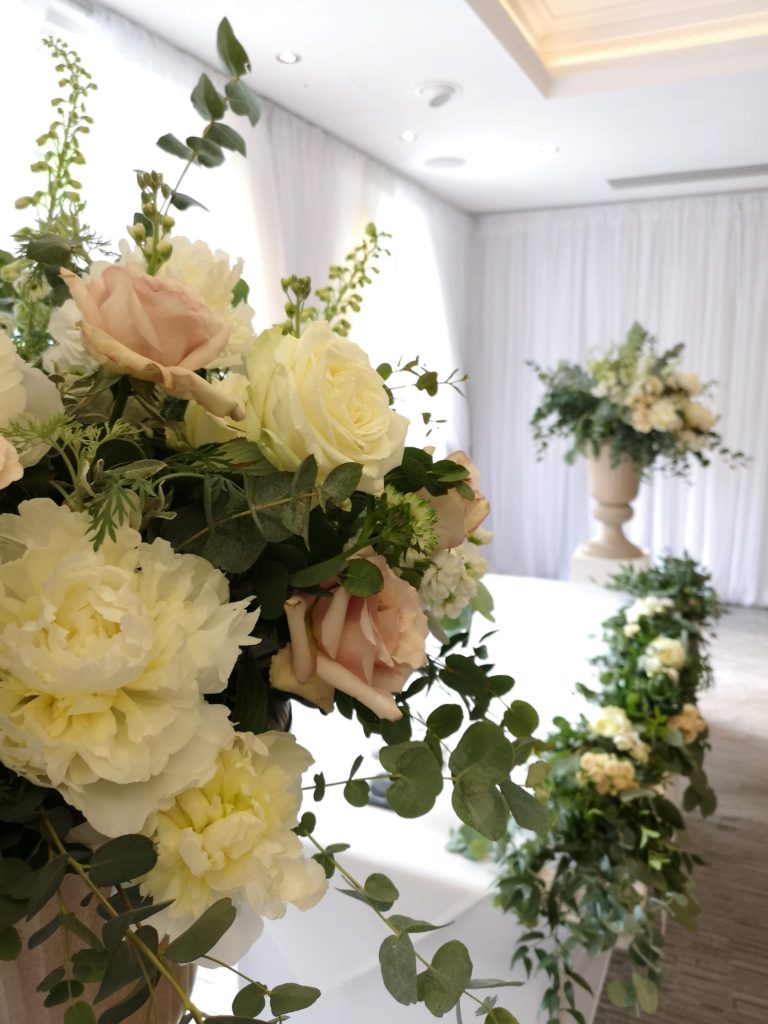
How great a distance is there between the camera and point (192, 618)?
36 centimetres

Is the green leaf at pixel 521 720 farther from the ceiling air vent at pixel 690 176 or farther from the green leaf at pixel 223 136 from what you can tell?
the ceiling air vent at pixel 690 176

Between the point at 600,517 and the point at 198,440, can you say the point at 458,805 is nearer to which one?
Answer: the point at 198,440

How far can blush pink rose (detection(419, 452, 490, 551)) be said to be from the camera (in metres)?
0.48

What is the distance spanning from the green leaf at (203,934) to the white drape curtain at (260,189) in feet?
6.89

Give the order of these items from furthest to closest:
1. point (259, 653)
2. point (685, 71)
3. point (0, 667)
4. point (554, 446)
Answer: point (554, 446)
point (685, 71)
point (259, 653)
point (0, 667)

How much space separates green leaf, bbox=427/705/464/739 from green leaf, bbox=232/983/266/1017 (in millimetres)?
177

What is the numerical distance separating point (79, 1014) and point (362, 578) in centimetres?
23

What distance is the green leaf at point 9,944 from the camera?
395 mm

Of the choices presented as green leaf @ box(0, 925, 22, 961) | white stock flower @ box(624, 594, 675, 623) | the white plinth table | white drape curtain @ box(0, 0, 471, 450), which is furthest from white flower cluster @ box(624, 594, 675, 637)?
green leaf @ box(0, 925, 22, 961)

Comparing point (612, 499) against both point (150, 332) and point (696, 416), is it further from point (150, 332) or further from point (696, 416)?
point (150, 332)

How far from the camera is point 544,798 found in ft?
1.56

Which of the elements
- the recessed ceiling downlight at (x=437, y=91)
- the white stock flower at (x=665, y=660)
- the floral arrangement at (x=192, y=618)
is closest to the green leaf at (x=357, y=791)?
the floral arrangement at (x=192, y=618)

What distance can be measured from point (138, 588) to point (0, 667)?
62 mm

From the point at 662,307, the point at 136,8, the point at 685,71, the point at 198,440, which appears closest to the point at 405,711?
the point at 198,440
